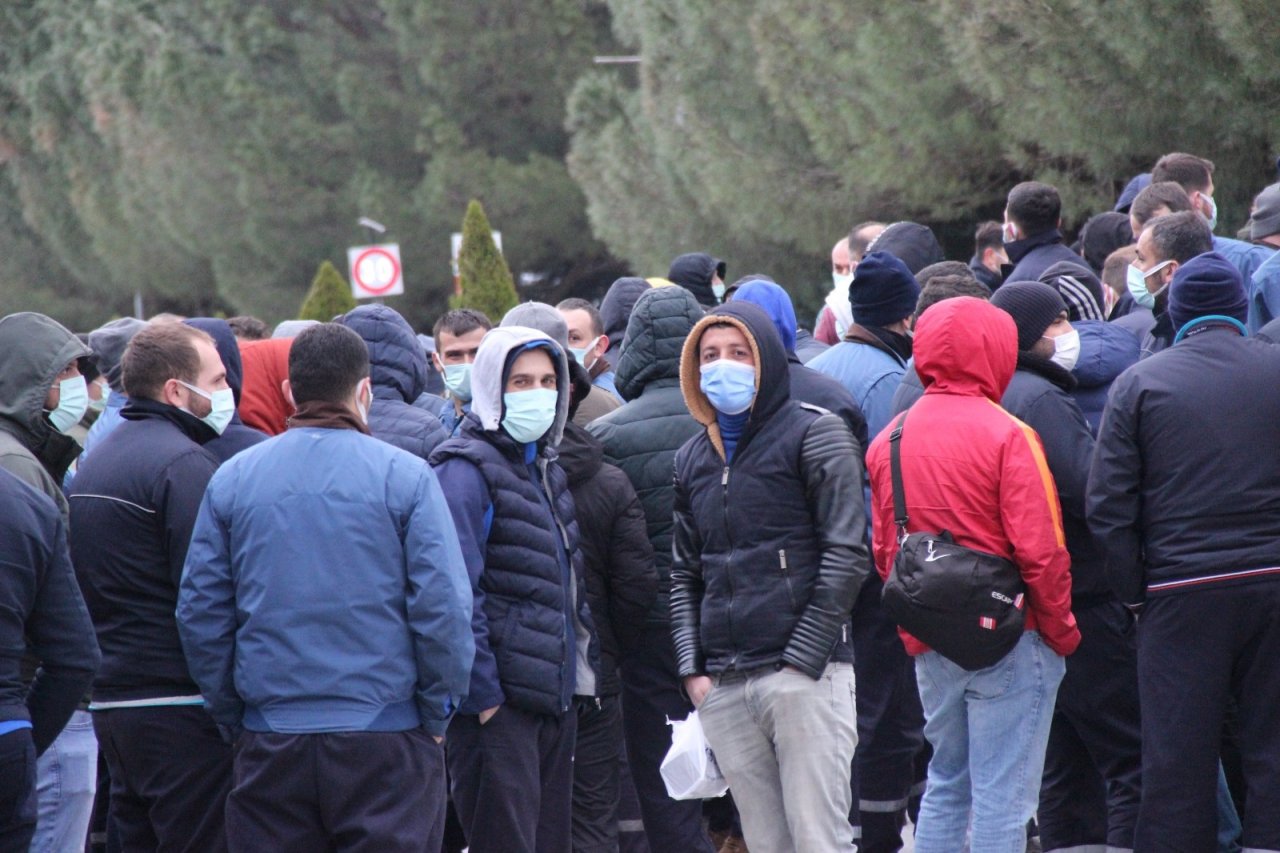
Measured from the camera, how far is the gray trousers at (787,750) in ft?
15.8

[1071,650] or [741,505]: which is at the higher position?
[741,505]

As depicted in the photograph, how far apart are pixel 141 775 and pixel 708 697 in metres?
1.73

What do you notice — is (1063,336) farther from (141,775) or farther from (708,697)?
(141,775)

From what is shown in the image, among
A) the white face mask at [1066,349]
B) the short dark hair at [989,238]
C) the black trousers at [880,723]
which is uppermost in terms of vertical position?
the short dark hair at [989,238]

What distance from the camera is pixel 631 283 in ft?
25.9

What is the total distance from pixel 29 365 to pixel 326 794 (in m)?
1.99

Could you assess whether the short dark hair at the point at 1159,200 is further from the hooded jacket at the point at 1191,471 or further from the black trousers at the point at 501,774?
the black trousers at the point at 501,774

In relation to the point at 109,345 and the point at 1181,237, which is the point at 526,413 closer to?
the point at 1181,237

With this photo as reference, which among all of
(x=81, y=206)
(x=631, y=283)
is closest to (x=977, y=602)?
(x=631, y=283)

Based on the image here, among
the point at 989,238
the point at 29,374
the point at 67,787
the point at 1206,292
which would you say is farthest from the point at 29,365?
the point at 989,238

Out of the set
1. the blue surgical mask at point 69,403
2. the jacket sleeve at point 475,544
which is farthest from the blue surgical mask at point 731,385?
the blue surgical mask at point 69,403

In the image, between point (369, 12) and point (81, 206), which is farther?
point (81, 206)

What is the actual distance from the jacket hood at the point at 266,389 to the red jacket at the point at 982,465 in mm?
2584

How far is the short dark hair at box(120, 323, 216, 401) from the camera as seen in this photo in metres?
5.02
